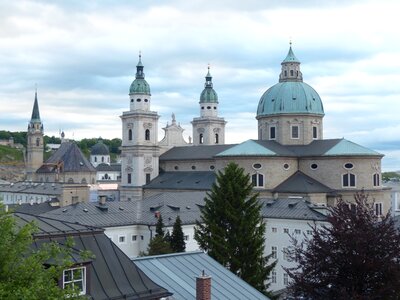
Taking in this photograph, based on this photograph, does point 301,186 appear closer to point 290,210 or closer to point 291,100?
point 290,210

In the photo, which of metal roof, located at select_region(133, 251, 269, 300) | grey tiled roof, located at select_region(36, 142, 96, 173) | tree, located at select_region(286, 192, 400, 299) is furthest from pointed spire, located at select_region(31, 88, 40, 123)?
tree, located at select_region(286, 192, 400, 299)

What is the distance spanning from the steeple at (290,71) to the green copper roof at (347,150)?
1341cm

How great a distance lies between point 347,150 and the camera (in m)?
64.8

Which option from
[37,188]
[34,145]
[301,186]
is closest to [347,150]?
[301,186]

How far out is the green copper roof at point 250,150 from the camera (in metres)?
65.2

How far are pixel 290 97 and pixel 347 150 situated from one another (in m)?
11.2

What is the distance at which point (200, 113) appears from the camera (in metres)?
97.2

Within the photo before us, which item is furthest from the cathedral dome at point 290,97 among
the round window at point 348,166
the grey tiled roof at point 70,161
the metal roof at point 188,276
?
the metal roof at point 188,276

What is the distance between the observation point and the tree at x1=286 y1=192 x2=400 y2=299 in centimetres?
1877

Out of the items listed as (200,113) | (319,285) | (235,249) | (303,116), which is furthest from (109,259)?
(200,113)

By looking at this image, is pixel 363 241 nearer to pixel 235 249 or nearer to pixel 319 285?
pixel 319 285

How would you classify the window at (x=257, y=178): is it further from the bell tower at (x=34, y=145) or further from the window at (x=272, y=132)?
the bell tower at (x=34, y=145)

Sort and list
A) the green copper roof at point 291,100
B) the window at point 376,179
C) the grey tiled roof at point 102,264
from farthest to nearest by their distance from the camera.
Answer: the green copper roof at point 291,100 < the window at point 376,179 < the grey tiled roof at point 102,264

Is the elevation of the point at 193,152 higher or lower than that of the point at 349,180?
higher
